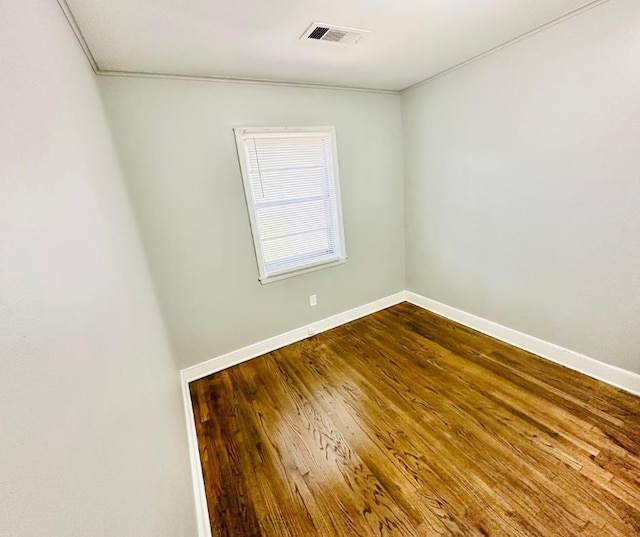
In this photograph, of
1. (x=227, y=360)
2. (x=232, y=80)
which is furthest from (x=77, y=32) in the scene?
(x=227, y=360)

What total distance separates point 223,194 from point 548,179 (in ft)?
8.17

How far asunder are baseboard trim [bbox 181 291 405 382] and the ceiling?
2280 mm

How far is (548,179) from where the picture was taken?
2.04 m

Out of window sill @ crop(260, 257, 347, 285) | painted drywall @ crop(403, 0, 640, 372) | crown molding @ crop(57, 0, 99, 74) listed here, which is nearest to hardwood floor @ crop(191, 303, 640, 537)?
painted drywall @ crop(403, 0, 640, 372)

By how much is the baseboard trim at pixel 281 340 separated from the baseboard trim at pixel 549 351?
628 mm

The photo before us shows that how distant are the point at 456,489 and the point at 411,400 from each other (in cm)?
62

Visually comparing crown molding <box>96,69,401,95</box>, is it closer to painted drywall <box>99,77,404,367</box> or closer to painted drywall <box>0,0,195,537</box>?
painted drywall <box>99,77,404,367</box>

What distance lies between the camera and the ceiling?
1.35m

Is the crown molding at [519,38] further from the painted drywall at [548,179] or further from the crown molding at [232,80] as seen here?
the crown molding at [232,80]

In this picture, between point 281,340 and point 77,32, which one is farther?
point 281,340

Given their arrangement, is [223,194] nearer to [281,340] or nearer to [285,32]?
[285,32]

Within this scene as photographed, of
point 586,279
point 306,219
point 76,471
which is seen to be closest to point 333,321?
point 306,219

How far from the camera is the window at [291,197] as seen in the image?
2.40 meters

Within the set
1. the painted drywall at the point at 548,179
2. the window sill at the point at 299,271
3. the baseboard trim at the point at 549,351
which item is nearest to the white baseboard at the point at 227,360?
the window sill at the point at 299,271
